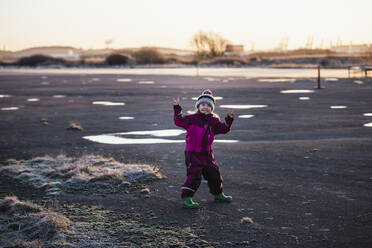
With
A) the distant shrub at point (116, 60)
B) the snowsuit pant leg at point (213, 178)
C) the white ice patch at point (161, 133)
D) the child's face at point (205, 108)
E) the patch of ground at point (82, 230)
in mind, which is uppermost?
the distant shrub at point (116, 60)

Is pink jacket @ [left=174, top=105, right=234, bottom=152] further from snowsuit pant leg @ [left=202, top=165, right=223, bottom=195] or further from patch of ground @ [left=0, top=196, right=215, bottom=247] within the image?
patch of ground @ [left=0, top=196, right=215, bottom=247]

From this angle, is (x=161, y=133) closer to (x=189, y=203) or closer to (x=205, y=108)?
(x=205, y=108)

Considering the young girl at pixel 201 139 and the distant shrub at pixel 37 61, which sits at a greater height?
the distant shrub at pixel 37 61

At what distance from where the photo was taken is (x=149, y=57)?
3484 inches

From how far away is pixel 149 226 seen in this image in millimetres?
4699

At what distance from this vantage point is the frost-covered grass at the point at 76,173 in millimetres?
6312

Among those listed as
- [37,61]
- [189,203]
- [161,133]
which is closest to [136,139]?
[161,133]

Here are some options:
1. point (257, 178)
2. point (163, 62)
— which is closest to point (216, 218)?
point (257, 178)

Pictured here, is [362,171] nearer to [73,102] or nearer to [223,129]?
[223,129]

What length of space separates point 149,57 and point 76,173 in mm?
83044

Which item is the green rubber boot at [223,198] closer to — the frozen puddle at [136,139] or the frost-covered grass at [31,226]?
the frost-covered grass at [31,226]

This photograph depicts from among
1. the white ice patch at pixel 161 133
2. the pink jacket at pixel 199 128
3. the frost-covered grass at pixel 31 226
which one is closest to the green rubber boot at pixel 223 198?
the pink jacket at pixel 199 128

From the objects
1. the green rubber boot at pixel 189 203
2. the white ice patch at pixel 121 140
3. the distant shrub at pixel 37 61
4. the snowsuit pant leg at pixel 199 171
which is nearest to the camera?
the green rubber boot at pixel 189 203

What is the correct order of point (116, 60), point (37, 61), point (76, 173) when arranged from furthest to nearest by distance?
point (37, 61)
point (116, 60)
point (76, 173)
